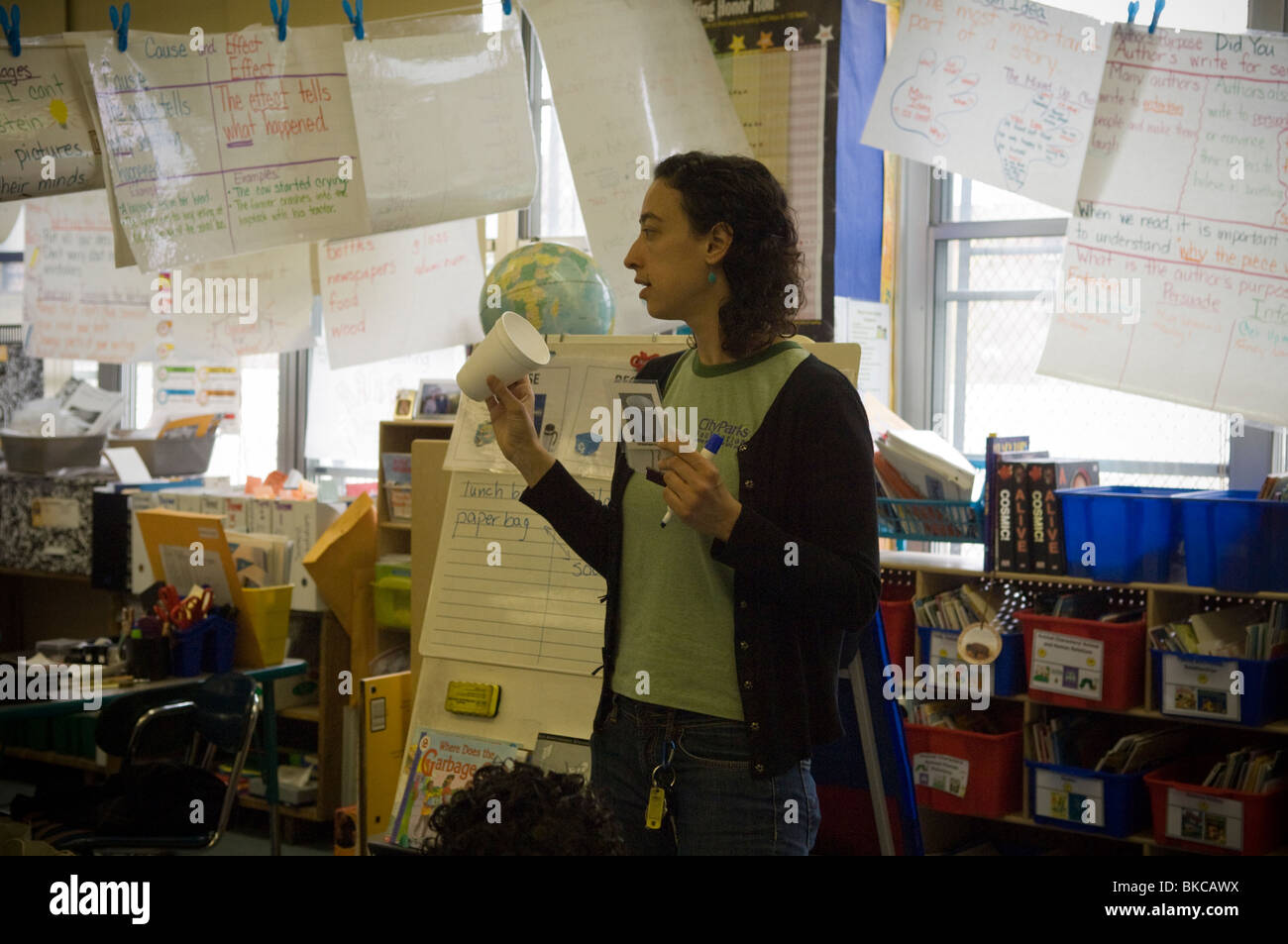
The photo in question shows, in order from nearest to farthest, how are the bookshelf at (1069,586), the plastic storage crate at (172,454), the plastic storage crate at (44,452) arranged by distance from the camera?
1. the bookshelf at (1069,586)
2. the plastic storage crate at (44,452)
3. the plastic storage crate at (172,454)

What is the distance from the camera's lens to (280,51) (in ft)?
11.2

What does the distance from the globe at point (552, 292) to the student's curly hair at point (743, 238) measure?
3.68ft

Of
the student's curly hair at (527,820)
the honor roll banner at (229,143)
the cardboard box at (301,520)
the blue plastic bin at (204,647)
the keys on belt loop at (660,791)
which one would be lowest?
the blue plastic bin at (204,647)

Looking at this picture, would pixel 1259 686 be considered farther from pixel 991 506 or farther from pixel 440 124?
pixel 440 124

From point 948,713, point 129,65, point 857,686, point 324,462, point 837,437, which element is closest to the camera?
point 837,437

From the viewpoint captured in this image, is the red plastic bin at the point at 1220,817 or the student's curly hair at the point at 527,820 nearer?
the student's curly hair at the point at 527,820

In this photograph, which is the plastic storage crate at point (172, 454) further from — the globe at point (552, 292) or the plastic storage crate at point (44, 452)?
the globe at point (552, 292)

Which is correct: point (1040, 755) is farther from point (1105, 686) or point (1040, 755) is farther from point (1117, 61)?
point (1117, 61)

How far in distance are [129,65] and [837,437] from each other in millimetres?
2608

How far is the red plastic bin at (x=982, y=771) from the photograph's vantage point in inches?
132

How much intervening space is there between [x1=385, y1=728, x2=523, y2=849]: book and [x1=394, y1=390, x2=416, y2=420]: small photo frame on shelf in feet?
6.26
